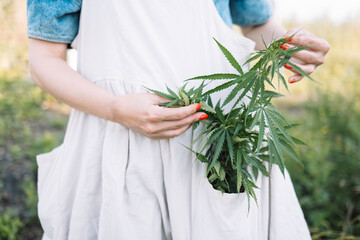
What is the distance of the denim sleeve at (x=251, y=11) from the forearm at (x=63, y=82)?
645mm

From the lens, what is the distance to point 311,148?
234 centimetres

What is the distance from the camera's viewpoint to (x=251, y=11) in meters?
1.19

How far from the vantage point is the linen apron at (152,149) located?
943 millimetres

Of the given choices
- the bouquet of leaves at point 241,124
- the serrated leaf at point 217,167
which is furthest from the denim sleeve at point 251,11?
the serrated leaf at point 217,167

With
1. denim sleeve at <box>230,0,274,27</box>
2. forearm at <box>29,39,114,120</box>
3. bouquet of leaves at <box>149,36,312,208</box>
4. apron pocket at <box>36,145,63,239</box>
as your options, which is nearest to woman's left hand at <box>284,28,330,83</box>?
bouquet of leaves at <box>149,36,312,208</box>

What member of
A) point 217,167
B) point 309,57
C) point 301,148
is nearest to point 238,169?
point 217,167

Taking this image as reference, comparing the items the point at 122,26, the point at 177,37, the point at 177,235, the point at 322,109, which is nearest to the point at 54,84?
the point at 122,26

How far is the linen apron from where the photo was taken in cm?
94

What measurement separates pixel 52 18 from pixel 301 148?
215 centimetres

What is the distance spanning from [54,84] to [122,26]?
29cm

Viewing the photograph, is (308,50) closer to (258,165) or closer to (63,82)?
(258,165)

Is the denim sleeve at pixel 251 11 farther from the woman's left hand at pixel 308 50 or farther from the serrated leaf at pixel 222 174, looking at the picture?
the serrated leaf at pixel 222 174

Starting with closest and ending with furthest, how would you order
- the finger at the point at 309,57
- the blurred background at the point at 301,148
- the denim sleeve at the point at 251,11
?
the finger at the point at 309,57
the denim sleeve at the point at 251,11
the blurred background at the point at 301,148

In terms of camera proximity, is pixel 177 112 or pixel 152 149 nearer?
pixel 177 112
